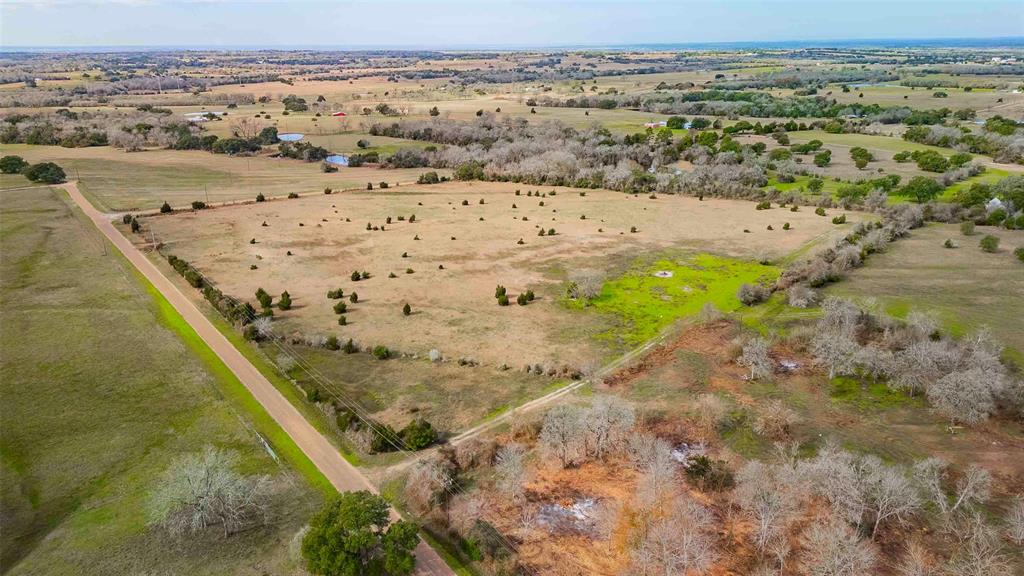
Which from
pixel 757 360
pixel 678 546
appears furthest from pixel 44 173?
pixel 678 546

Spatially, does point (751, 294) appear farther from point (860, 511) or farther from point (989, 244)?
point (989, 244)

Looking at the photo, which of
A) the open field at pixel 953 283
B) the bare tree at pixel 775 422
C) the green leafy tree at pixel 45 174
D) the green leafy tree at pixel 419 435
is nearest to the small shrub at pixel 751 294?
the open field at pixel 953 283

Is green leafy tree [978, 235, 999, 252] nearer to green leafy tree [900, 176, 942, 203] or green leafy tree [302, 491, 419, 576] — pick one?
green leafy tree [900, 176, 942, 203]

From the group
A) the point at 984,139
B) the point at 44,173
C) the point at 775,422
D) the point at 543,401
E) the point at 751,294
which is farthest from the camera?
the point at 984,139

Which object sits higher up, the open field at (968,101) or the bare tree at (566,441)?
the open field at (968,101)

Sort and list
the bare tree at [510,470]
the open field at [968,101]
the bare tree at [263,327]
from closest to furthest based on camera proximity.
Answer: the bare tree at [510,470]
the bare tree at [263,327]
the open field at [968,101]

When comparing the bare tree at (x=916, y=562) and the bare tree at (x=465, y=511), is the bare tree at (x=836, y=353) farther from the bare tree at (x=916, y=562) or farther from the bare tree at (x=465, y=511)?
the bare tree at (x=465, y=511)
